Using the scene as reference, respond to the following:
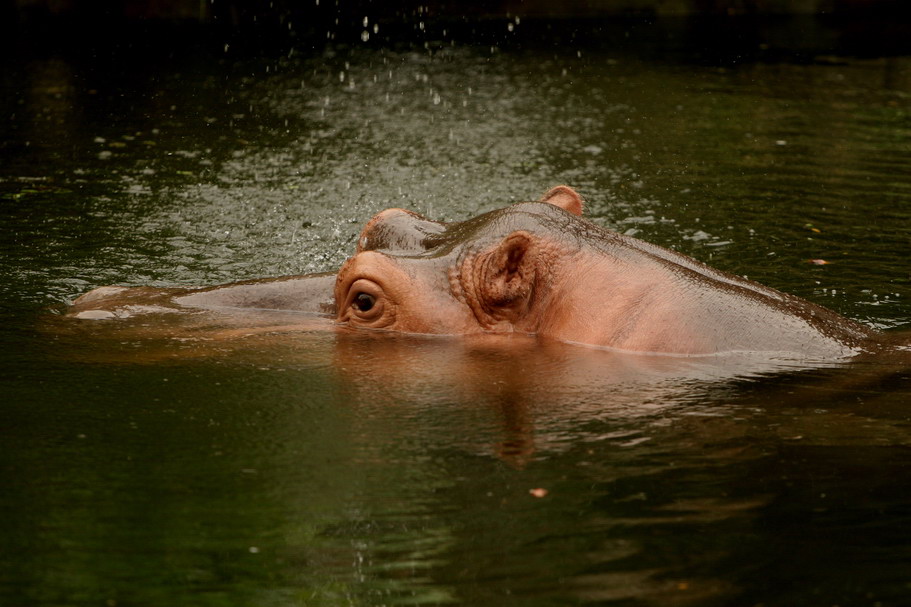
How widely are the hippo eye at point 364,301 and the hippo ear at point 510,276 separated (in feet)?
1.85

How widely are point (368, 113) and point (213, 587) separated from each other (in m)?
11.7

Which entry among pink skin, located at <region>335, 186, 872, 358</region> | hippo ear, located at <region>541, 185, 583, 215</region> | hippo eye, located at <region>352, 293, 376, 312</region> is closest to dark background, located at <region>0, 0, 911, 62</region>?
hippo ear, located at <region>541, 185, 583, 215</region>

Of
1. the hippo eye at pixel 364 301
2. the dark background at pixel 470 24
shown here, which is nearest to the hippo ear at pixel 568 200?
the hippo eye at pixel 364 301

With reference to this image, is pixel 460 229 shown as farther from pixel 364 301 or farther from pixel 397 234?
pixel 364 301

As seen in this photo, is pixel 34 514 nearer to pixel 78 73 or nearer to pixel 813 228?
pixel 813 228

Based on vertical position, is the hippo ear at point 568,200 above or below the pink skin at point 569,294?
above

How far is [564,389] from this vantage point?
561 centimetres

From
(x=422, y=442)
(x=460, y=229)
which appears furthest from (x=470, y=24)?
(x=422, y=442)

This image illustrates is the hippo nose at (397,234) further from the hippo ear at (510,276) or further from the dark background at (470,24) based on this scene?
the dark background at (470,24)

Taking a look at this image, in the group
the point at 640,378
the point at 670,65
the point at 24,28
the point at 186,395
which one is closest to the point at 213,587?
the point at 186,395

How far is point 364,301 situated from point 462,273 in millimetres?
558

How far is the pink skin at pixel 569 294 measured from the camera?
18.7ft

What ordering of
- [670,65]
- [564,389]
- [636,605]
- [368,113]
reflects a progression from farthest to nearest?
[670,65] → [368,113] → [564,389] → [636,605]

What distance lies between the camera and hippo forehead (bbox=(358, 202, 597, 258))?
234 inches
